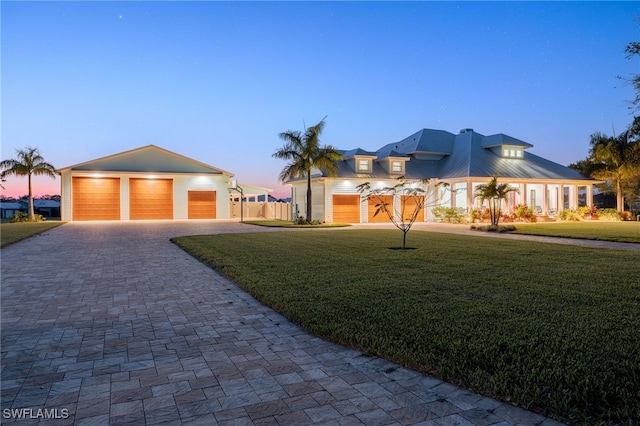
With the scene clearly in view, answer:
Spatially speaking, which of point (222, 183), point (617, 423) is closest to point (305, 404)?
point (617, 423)

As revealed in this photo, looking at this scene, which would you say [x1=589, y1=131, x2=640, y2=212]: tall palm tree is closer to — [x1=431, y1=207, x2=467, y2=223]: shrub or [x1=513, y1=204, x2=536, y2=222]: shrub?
[x1=513, y1=204, x2=536, y2=222]: shrub

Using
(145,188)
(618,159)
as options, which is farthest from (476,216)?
(145,188)

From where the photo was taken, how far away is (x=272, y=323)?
469 cm

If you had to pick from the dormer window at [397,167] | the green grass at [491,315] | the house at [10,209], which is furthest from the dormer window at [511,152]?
the house at [10,209]

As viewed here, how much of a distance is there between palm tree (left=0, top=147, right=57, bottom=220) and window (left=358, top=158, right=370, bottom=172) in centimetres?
2108

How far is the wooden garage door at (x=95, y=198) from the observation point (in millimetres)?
28594

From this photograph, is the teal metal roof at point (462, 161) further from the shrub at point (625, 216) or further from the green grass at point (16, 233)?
the green grass at point (16, 233)

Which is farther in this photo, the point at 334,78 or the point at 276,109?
the point at 276,109

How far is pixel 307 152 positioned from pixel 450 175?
10228 mm

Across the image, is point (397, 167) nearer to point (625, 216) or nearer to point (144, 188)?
point (625, 216)

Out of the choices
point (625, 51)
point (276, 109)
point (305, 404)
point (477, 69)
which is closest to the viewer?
point (305, 404)

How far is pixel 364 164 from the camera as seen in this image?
28469 millimetres

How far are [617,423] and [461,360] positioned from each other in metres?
1.07

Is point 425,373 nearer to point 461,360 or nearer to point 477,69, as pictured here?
point 461,360
